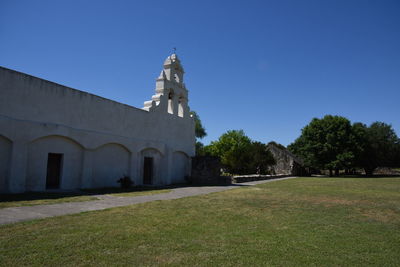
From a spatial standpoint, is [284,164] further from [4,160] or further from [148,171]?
[4,160]

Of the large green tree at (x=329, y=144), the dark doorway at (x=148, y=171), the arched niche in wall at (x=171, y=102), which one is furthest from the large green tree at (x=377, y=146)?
the dark doorway at (x=148, y=171)

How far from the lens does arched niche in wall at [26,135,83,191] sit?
12.2 metres

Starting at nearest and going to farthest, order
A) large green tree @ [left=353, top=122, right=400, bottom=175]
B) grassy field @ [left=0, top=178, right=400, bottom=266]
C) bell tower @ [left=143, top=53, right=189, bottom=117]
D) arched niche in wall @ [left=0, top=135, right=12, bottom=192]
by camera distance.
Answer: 1. grassy field @ [left=0, top=178, right=400, bottom=266]
2. arched niche in wall @ [left=0, top=135, right=12, bottom=192]
3. bell tower @ [left=143, top=53, right=189, bottom=117]
4. large green tree @ [left=353, top=122, right=400, bottom=175]

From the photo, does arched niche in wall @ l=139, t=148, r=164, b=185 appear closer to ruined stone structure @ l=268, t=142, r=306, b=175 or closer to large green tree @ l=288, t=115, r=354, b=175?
ruined stone structure @ l=268, t=142, r=306, b=175

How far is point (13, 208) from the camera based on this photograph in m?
7.71

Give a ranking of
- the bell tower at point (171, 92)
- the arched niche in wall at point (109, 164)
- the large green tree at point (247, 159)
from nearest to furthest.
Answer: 1. the arched niche in wall at point (109, 164)
2. the bell tower at point (171, 92)
3. the large green tree at point (247, 159)

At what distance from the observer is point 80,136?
45.6 feet

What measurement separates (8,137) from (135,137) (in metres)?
7.53

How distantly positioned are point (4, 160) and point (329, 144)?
39.6 meters

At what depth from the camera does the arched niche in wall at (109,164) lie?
15180 millimetres

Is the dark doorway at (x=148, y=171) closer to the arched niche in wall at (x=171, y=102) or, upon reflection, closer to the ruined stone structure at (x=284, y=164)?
the arched niche in wall at (x=171, y=102)

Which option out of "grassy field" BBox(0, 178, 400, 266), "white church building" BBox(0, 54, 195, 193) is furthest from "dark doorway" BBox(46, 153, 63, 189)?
"grassy field" BBox(0, 178, 400, 266)

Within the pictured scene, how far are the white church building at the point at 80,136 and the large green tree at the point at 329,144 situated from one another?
27745 millimetres

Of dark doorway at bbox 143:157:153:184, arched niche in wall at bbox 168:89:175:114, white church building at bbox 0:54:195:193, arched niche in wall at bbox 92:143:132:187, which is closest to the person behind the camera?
white church building at bbox 0:54:195:193
